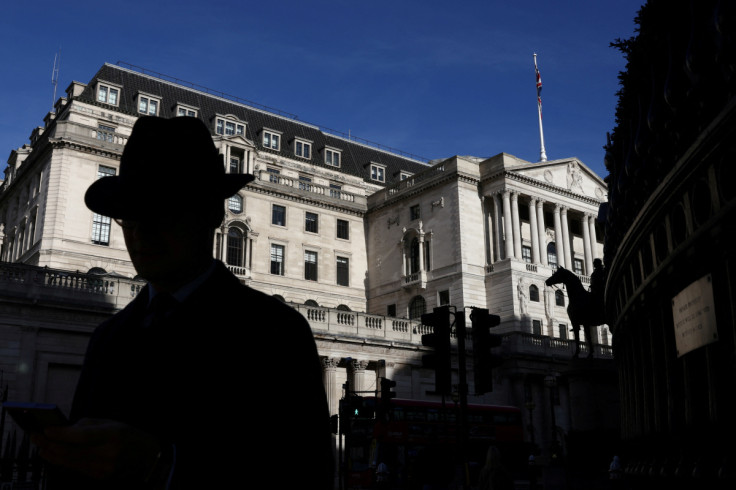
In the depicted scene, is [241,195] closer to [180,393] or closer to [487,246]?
[487,246]

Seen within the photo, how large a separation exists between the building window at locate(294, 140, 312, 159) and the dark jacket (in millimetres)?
70660

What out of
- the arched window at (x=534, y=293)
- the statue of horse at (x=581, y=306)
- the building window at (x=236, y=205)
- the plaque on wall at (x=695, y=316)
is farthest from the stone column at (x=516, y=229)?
the plaque on wall at (x=695, y=316)

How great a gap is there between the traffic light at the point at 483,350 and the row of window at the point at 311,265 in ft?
160

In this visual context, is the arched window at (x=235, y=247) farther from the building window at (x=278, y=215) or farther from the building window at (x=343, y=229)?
the building window at (x=343, y=229)

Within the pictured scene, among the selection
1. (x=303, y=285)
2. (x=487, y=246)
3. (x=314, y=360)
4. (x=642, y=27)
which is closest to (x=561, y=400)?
(x=487, y=246)

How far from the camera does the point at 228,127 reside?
67688mm

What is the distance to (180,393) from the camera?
2285mm

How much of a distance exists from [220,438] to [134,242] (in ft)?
2.62

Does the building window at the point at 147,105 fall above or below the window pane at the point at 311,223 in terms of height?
above

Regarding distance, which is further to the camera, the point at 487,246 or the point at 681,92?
the point at 487,246

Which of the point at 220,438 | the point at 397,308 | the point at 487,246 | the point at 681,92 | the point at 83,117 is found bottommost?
the point at 220,438

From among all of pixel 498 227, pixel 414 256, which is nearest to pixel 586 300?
pixel 498 227

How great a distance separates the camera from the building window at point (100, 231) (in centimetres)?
5128

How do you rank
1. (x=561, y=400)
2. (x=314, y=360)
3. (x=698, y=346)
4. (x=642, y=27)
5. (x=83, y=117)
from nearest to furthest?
(x=314, y=360) < (x=698, y=346) < (x=642, y=27) < (x=561, y=400) < (x=83, y=117)
